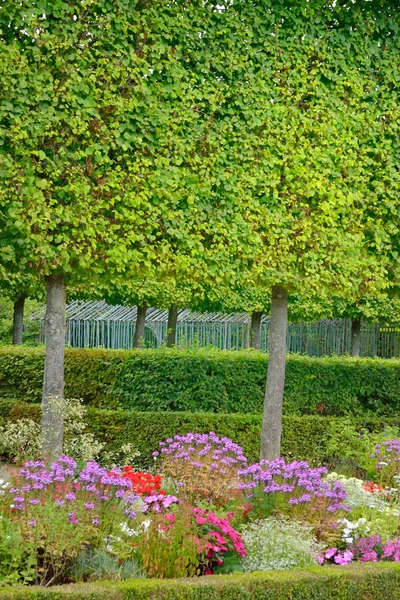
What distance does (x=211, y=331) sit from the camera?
113ft

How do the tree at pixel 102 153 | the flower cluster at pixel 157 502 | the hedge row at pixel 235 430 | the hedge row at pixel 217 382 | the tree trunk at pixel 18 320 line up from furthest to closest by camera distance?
the tree trunk at pixel 18 320 → the hedge row at pixel 217 382 → the hedge row at pixel 235 430 → the tree at pixel 102 153 → the flower cluster at pixel 157 502

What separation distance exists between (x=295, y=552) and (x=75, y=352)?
798 centimetres

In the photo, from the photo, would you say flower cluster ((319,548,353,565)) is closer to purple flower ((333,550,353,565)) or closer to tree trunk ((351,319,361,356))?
purple flower ((333,550,353,565))

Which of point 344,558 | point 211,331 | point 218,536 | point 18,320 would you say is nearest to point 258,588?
point 218,536

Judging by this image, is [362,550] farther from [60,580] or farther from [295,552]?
[60,580]

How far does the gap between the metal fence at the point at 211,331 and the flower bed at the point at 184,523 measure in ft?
81.3

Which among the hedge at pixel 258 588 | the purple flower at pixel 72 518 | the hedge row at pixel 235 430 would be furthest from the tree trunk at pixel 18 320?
the hedge at pixel 258 588

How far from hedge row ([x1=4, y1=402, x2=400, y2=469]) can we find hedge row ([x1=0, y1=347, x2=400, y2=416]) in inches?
14.4

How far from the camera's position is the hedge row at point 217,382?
1291cm

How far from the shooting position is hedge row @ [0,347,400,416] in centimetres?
1291

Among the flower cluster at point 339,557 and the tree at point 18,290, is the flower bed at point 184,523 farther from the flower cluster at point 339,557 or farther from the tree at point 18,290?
the tree at point 18,290

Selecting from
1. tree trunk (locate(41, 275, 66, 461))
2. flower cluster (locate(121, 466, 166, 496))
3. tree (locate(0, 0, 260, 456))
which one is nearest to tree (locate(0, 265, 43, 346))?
tree trunk (locate(41, 275, 66, 461))

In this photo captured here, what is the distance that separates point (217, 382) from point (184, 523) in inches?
255

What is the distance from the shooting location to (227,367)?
13008 mm
